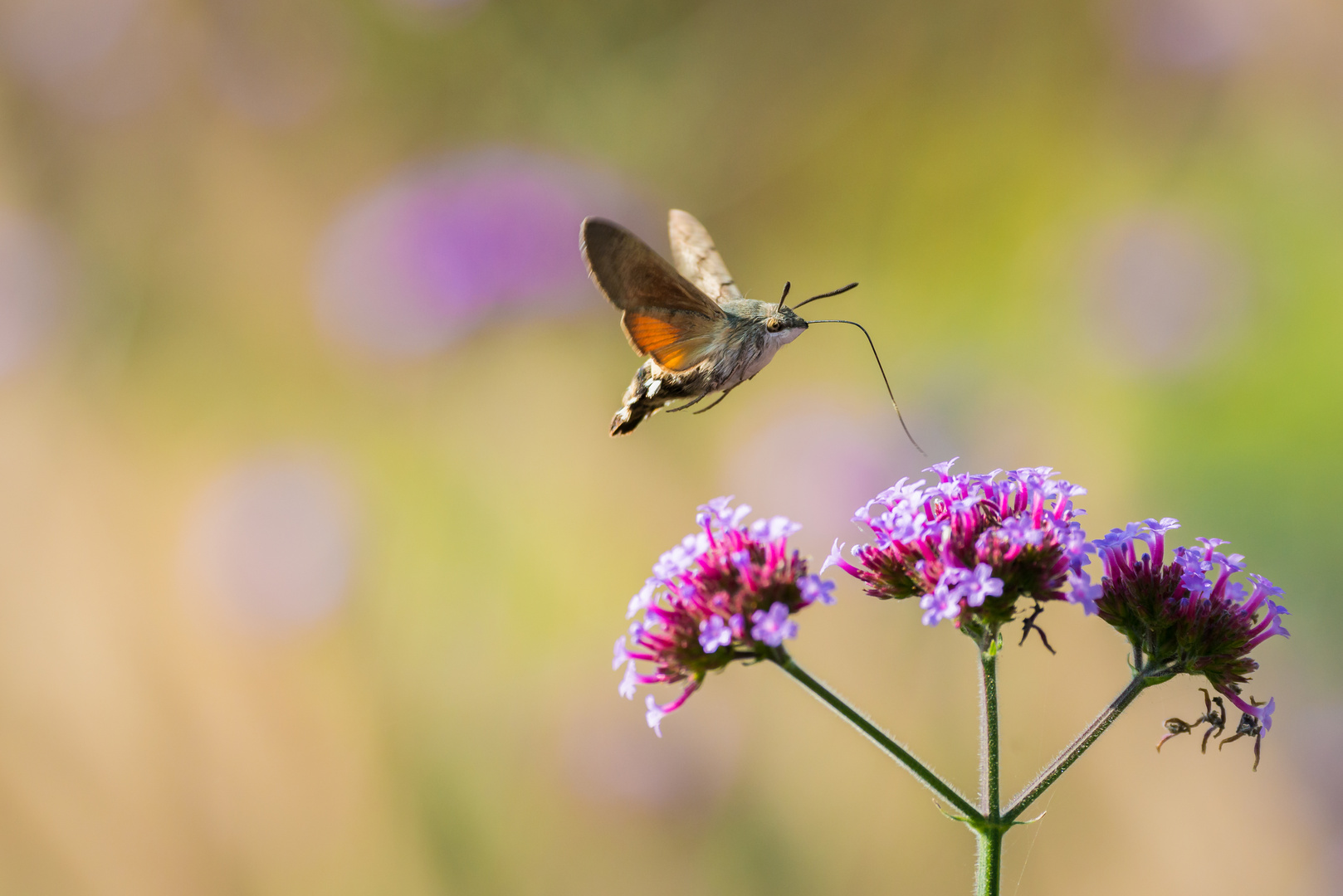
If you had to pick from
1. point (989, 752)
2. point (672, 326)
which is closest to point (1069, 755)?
point (989, 752)

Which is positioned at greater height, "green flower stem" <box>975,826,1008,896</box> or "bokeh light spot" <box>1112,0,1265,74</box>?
"bokeh light spot" <box>1112,0,1265,74</box>

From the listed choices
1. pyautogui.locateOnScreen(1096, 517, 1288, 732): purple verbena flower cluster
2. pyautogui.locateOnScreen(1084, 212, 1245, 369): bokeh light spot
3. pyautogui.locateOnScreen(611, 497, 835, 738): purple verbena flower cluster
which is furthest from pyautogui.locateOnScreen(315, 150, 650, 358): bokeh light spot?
pyautogui.locateOnScreen(1096, 517, 1288, 732): purple verbena flower cluster

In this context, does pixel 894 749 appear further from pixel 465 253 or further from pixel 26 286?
pixel 26 286

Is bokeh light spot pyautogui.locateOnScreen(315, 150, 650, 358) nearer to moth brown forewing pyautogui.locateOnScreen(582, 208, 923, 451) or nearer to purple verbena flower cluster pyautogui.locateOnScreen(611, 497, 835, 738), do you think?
moth brown forewing pyautogui.locateOnScreen(582, 208, 923, 451)

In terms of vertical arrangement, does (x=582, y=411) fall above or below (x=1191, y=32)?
below

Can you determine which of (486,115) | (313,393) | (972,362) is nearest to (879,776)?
(972,362)

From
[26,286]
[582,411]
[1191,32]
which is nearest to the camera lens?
[26,286]
